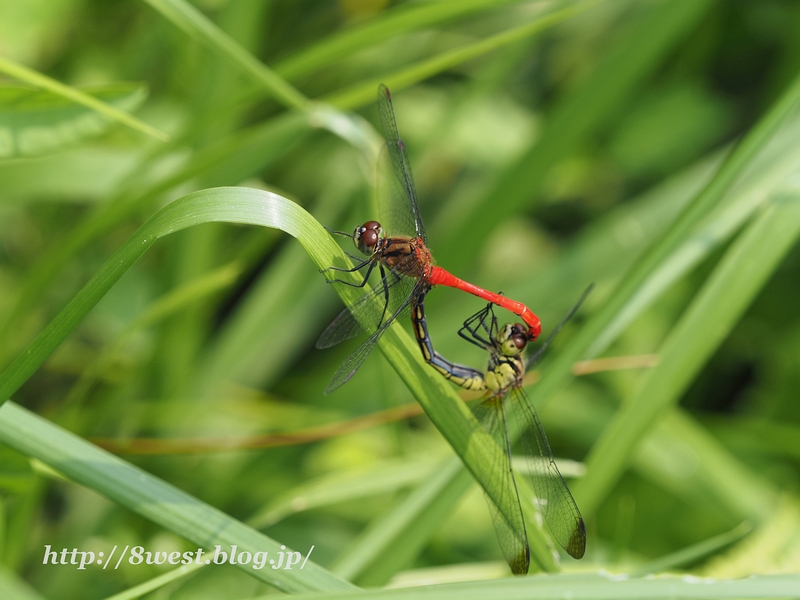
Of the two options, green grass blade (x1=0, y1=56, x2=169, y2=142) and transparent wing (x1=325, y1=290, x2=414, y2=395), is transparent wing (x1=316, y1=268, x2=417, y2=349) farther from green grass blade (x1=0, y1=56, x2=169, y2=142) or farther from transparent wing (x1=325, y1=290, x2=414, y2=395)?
green grass blade (x1=0, y1=56, x2=169, y2=142)

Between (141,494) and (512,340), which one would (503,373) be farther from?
(141,494)

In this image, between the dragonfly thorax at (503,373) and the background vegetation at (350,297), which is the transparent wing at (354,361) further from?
the dragonfly thorax at (503,373)

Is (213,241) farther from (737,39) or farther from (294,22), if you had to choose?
(737,39)

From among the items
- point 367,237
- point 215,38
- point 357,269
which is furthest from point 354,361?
point 215,38

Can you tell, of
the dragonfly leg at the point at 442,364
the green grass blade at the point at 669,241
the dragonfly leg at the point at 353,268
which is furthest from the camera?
the dragonfly leg at the point at 442,364

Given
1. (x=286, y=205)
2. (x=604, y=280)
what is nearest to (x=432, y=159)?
(x=604, y=280)

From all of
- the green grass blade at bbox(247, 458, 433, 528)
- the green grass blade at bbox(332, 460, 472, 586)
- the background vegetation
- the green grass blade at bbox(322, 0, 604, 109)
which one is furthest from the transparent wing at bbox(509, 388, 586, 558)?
the green grass blade at bbox(322, 0, 604, 109)

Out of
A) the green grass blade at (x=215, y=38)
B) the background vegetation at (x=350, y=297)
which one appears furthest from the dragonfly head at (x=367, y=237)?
the green grass blade at (x=215, y=38)
